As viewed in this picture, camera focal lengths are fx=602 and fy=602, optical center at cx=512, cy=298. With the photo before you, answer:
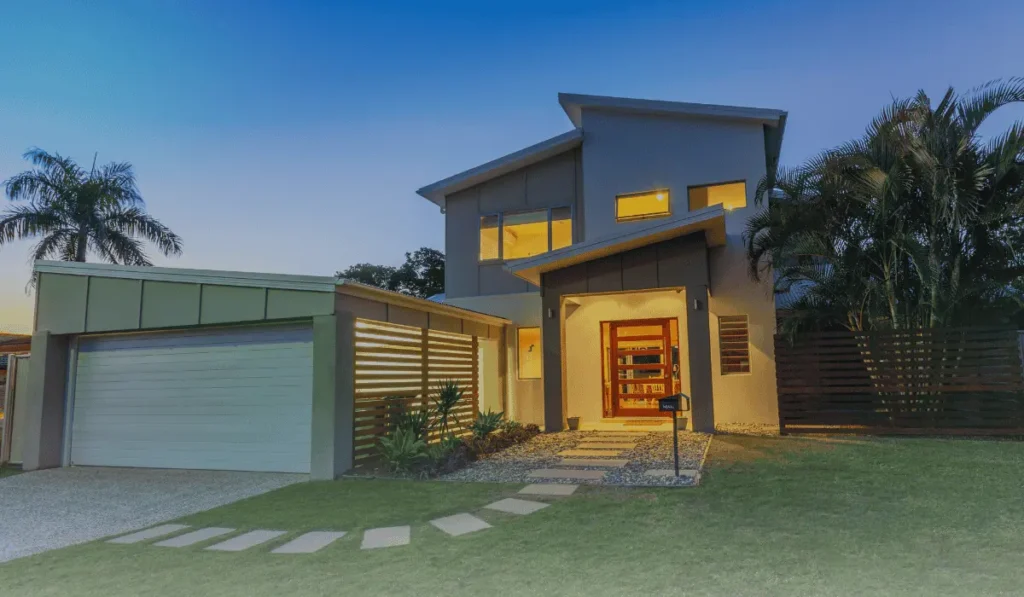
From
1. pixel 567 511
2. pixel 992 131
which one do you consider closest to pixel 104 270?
pixel 567 511

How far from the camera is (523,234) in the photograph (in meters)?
13.9

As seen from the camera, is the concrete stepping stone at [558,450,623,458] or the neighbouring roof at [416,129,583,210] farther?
the neighbouring roof at [416,129,583,210]

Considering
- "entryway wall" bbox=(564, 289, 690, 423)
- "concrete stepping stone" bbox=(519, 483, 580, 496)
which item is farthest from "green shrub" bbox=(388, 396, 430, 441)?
"entryway wall" bbox=(564, 289, 690, 423)

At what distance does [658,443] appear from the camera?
9.29m

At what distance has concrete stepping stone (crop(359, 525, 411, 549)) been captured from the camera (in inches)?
172

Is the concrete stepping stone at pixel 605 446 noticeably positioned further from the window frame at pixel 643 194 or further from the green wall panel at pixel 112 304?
the green wall panel at pixel 112 304

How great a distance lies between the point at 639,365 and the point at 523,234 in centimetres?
398

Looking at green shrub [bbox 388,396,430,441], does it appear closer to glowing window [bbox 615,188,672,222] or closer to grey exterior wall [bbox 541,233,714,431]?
grey exterior wall [bbox 541,233,714,431]

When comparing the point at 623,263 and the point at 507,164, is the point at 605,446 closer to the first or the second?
the point at 623,263

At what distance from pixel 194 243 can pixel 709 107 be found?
1798cm

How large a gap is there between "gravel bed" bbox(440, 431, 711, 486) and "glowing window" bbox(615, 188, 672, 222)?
15.4ft

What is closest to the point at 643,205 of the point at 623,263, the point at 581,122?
the point at 581,122

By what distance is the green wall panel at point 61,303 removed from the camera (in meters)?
8.84

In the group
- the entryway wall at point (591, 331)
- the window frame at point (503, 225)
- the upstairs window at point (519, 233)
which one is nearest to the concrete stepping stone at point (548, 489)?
the entryway wall at point (591, 331)
